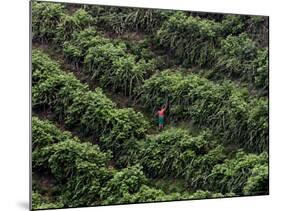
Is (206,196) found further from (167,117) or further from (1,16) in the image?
(1,16)

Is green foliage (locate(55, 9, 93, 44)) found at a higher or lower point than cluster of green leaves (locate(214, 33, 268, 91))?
higher

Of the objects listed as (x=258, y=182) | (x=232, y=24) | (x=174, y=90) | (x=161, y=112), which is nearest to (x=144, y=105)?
(x=161, y=112)

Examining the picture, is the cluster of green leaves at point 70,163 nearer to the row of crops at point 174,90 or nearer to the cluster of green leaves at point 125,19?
the row of crops at point 174,90

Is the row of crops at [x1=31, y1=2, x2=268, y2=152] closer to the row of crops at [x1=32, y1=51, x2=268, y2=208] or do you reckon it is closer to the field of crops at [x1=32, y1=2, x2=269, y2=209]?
the field of crops at [x1=32, y1=2, x2=269, y2=209]

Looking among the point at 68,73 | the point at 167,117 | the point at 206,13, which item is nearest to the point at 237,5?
the point at 206,13

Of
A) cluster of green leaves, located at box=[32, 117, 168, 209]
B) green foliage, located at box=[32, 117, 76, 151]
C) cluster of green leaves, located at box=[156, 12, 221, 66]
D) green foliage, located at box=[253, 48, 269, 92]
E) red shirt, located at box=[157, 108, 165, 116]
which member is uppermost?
cluster of green leaves, located at box=[156, 12, 221, 66]

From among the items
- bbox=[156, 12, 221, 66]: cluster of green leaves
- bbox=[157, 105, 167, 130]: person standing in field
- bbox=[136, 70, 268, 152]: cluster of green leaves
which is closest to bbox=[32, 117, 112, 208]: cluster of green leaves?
bbox=[157, 105, 167, 130]: person standing in field

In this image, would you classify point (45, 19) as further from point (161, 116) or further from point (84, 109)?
point (161, 116)
